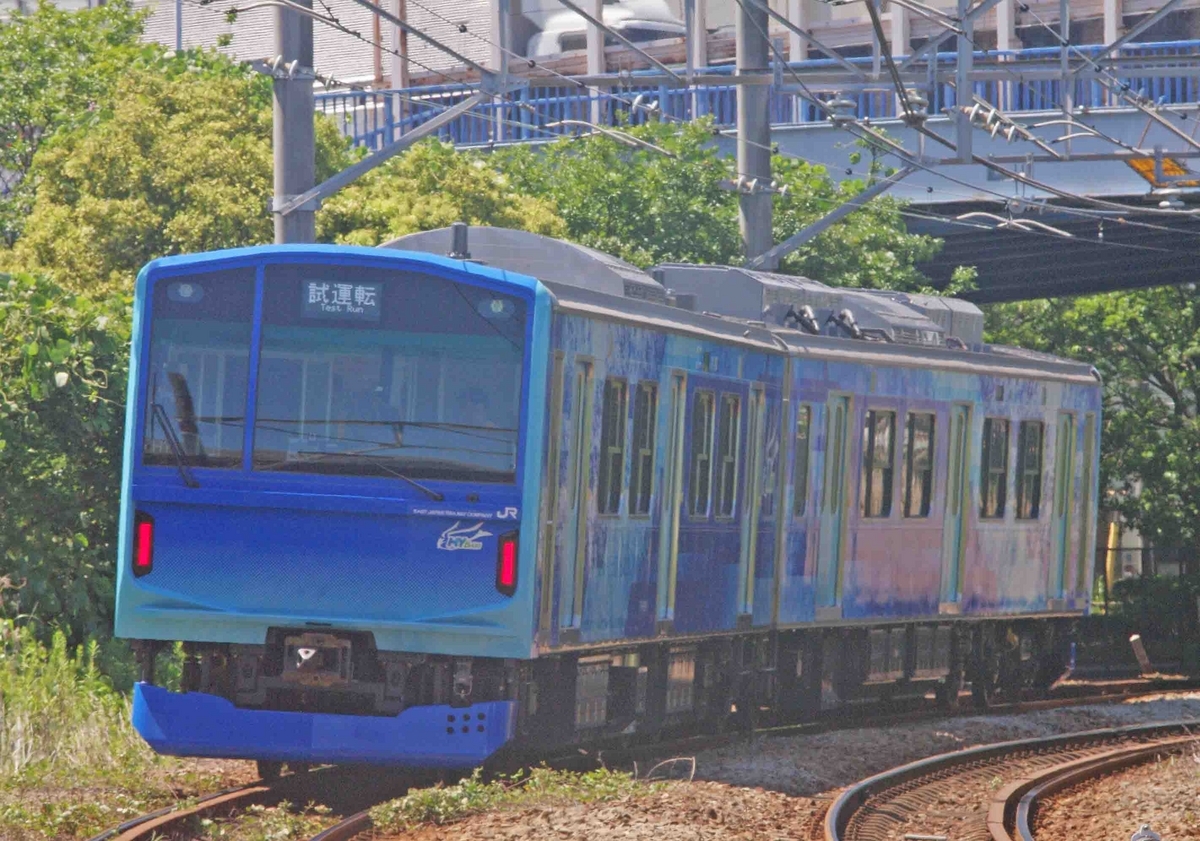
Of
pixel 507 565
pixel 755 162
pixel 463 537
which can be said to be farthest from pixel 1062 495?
pixel 463 537

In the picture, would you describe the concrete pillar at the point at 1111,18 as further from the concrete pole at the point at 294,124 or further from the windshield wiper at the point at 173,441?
the windshield wiper at the point at 173,441

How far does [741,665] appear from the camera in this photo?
16266 millimetres

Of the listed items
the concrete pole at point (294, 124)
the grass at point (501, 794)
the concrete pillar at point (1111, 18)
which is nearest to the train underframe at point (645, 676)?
the grass at point (501, 794)

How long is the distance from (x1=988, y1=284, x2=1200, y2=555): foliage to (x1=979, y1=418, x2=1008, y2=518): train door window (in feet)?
46.9

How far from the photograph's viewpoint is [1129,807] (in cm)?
1347

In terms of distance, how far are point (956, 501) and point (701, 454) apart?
504 centimetres

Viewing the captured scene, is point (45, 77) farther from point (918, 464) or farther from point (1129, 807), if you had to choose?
point (1129, 807)

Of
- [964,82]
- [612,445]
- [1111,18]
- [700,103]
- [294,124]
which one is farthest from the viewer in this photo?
[1111,18]

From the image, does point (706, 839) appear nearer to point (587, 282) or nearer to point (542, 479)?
point (542, 479)

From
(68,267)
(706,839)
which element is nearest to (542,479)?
(706,839)

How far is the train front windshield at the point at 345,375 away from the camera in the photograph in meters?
11.9

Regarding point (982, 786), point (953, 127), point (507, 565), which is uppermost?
point (953, 127)

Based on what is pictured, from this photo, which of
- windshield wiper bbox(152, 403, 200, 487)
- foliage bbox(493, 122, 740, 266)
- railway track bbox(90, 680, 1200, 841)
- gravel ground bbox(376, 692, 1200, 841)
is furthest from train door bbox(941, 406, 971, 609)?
foliage bbox(493, 122, 740, 266)

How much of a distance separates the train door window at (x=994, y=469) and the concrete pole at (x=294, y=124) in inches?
262
